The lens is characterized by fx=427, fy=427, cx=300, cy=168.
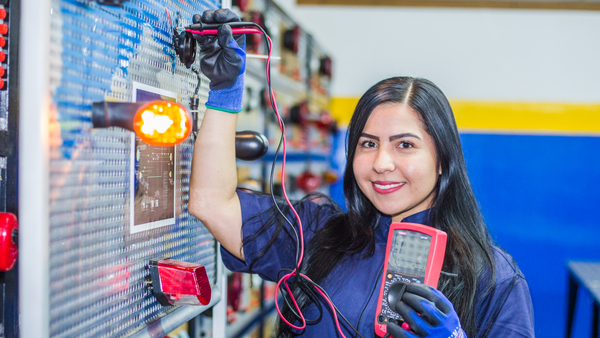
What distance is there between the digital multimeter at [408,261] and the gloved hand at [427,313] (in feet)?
0.15

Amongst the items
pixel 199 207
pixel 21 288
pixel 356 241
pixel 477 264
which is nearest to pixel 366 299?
pixel 356 241

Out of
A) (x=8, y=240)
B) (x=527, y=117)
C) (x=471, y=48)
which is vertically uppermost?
(x=471, y=48)

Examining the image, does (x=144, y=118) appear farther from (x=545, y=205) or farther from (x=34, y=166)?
(x=545, y=205)

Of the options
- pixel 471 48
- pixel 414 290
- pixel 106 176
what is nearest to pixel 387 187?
pixel 414 290

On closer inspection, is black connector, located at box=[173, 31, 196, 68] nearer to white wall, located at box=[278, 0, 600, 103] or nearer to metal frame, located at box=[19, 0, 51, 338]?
metal frame, located at box=[19, 0, 51, 338]

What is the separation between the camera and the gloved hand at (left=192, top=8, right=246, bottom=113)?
781 mm

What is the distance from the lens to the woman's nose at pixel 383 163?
3.27 feet

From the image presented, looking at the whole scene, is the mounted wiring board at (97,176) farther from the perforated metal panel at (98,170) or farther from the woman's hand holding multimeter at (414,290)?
the woman's hand holding multimeter at (414,290)

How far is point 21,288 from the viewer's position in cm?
54

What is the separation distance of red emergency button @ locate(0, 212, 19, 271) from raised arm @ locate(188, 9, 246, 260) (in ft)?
1.17

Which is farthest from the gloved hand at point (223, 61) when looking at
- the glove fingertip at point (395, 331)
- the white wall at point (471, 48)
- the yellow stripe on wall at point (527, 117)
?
the yellow stripe on wall at point (527, 117)

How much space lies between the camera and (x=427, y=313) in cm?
77

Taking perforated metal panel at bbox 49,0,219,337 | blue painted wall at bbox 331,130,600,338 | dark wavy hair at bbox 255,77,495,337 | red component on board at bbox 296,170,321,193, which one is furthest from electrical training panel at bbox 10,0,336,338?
Result: blue painted wall at bbox 331,130,600,338

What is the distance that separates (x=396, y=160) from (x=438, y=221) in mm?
212
